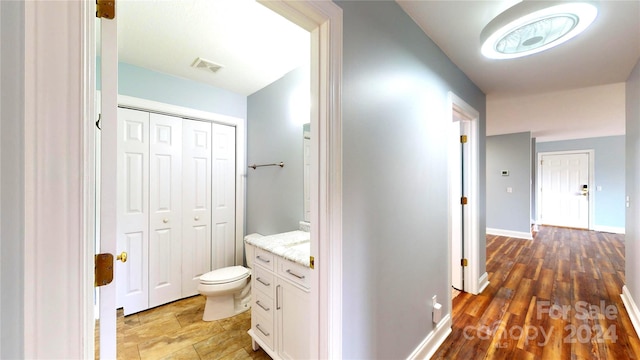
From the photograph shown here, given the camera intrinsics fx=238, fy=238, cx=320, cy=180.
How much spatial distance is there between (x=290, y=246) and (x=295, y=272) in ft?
0.90

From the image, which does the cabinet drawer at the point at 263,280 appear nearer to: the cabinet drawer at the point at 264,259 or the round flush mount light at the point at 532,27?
the cabinet drawer at the point at 264,259

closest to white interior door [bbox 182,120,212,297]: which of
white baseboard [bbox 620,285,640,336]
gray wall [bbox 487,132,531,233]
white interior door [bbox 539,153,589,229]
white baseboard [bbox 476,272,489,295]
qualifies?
white baseboard [bbox 476,272,489,295]

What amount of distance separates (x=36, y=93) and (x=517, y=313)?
334 centimetres

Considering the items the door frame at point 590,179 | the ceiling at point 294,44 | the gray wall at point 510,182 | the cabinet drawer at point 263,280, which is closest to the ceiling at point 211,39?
the ceiling at point 294,44

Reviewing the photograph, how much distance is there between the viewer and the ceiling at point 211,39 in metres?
1.52

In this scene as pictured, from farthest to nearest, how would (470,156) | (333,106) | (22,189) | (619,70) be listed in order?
1. (470,156)
2. (619,70)
3. (333,106)
4. (22,189)

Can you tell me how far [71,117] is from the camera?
1.79 feet

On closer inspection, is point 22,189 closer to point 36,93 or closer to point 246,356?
point 36,93

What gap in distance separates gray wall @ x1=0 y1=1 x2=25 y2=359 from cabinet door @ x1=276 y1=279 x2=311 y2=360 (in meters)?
1.06

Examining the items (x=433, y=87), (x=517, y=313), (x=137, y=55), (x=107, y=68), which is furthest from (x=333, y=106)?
(x=517, y=313)

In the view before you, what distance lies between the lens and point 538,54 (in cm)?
197

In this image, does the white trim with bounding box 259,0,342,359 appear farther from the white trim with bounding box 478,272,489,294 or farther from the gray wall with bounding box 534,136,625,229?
the gray wall with bounding box 534,136,625,229

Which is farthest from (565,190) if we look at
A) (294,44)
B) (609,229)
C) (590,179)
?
(294,44)

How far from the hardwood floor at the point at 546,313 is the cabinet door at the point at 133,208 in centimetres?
267
